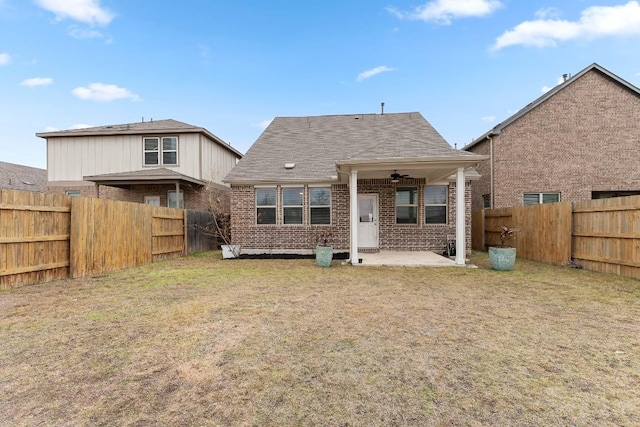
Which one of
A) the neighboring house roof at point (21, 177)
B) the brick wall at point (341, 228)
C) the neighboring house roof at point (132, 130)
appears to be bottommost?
the brick wall at point (341, 228)

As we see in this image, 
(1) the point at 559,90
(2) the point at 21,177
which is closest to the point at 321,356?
(1) the point at 559,90

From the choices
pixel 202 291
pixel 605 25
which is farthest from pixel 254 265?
pixel 605 25

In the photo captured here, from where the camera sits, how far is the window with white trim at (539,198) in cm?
1484

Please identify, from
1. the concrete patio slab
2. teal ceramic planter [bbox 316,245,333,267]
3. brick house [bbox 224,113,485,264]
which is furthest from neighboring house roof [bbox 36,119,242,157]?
the concrete patio slab

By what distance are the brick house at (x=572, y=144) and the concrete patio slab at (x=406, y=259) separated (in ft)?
21.8

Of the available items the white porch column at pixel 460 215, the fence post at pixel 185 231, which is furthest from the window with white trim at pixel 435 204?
the fence post at pixel 185 231

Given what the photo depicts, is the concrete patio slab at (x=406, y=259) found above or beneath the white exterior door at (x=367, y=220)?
beneath

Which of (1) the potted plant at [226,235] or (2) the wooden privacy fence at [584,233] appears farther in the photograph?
(1) the potted plant at [226,235]

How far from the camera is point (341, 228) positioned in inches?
480

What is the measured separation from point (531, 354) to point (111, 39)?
1815 cm

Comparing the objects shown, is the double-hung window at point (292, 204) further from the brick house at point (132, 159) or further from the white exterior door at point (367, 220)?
the brick house at point (132, 159)

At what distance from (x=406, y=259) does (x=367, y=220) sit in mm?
2686

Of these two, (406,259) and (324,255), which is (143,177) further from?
(406,259)

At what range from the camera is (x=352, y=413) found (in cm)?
235
